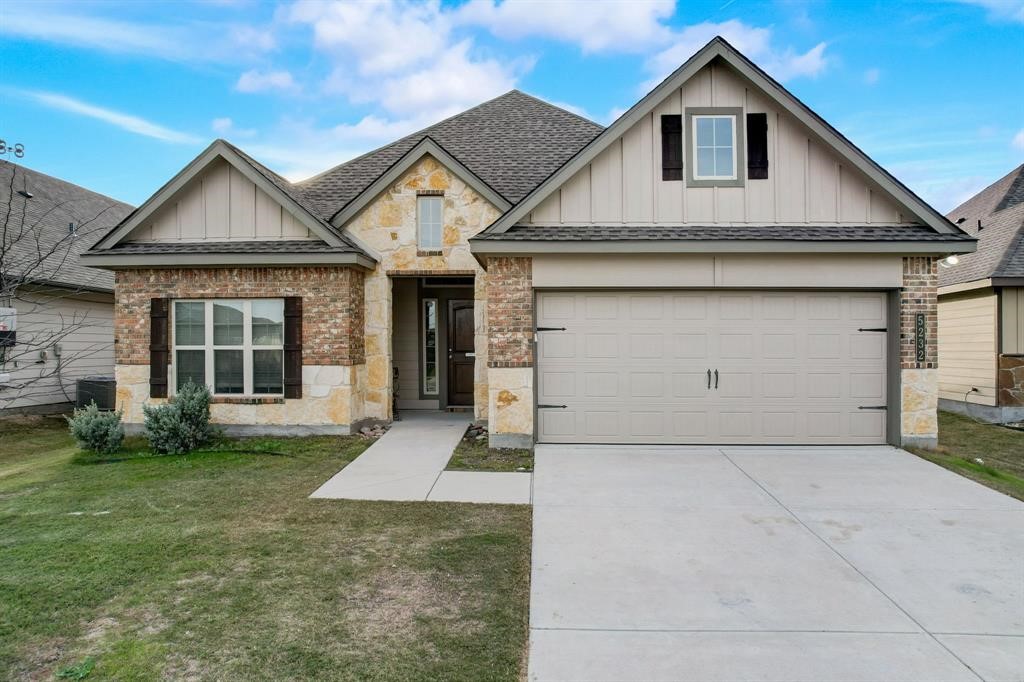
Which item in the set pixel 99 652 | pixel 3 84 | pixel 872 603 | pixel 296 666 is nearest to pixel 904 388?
pixel 872 603

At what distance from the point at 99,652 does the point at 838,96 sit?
67.3 feet

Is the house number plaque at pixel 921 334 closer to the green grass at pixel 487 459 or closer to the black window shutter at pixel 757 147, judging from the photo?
the black window shutter at pixel 757 147

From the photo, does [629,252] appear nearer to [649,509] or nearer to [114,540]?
[649,509]

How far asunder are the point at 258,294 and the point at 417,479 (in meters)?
4.89

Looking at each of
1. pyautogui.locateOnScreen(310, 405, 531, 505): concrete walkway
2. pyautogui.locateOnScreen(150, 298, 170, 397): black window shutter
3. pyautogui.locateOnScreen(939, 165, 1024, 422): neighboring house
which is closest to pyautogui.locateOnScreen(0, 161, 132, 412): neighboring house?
pyautogui.locateOnScreen(150, 298, 170, 397): black window shutter

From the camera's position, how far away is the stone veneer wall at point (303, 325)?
400 inches

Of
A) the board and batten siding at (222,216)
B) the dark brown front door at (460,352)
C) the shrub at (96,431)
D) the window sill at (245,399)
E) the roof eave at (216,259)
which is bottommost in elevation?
the shrub at (96,431)

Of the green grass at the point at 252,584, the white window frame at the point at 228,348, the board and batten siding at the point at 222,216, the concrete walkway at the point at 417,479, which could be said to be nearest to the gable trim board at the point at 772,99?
the concrete walkway at the point at 417,479

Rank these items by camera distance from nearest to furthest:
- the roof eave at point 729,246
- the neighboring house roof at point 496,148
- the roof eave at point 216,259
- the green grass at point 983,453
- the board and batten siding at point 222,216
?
the green grass at point 983,453
the roof eave at point 729,246
the roof eave at point 216,259
the board and batten siding at point 222,216
the neighboring house roof at point 496,148

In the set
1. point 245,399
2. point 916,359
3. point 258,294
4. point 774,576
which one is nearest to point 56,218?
point 258,294

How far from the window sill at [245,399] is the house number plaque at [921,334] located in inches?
402

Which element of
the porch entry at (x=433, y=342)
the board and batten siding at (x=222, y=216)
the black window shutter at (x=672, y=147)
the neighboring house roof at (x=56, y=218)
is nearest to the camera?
the black window shutter at (x=672, y=147)

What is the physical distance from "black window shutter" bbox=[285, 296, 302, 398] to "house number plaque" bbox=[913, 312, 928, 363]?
9.84 meters

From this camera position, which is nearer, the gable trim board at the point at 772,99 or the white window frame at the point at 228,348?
the gable trim board at the point at 772,99
